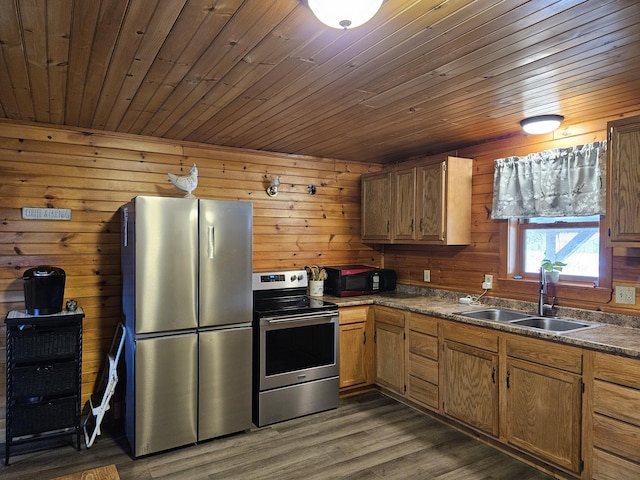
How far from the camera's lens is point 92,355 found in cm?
333

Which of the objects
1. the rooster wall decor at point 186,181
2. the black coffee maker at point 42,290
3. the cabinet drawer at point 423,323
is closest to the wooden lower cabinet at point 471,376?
the cabinet drawer at point 423,323

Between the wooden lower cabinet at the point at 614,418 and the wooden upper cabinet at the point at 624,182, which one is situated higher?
the wooden upper cabinet at the point at 624,182

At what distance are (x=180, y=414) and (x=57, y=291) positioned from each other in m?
1.16

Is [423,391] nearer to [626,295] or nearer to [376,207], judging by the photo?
[626,295]

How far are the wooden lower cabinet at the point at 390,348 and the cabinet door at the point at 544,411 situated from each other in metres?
1.00

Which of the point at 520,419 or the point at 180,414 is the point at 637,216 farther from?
the point at 180,414

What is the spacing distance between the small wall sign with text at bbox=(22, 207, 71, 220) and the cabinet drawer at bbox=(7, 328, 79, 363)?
33.8 inches

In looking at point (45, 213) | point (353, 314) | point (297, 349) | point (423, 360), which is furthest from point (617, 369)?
point (45, 213)

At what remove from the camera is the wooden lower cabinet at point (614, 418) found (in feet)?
7.06

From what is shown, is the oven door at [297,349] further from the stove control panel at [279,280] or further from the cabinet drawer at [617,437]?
the cabinet drawer at [617,437]

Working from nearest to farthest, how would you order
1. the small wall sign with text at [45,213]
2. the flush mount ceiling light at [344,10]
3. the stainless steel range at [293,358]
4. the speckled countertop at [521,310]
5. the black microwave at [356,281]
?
the flush mount ceiling light at [344,10] → the speckled countertop at [521,310] → the small wall sign with text at [45,213] → the stainless steel range at [293,358] → the black microwave at [356,281]

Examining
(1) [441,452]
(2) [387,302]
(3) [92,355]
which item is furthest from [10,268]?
(1) [441,452]

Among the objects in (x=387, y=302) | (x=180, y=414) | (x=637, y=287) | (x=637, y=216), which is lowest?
(x=180, y=414)

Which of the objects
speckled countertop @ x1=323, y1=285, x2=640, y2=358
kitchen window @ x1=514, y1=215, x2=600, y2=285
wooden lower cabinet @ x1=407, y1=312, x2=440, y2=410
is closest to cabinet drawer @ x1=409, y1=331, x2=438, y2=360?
wooden lower cabinet @ x1=407, y1=312, x2=440, y2=410
